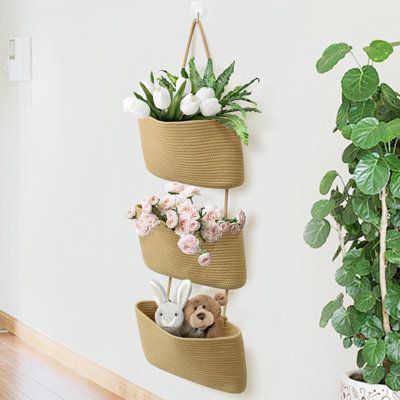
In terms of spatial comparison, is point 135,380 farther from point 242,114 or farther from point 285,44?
point 285,44

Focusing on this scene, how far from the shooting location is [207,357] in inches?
116

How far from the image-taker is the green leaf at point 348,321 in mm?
1971

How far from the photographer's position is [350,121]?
1928mm

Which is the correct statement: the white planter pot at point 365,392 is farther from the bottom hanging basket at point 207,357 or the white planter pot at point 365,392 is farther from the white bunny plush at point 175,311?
the white bunny plush at point 175,311

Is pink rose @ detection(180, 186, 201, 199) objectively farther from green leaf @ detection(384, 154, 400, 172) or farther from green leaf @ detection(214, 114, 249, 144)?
green leaf @ detection(384, 154, 400, 172)

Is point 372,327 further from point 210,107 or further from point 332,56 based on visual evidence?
point 210,107

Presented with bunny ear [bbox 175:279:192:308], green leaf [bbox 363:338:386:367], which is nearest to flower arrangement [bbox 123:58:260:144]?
bunny ear [bbox 175:279:192:308]

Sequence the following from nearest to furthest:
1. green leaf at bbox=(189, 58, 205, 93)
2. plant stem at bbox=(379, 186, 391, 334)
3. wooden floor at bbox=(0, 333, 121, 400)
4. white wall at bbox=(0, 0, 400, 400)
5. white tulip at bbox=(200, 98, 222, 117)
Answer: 1. plant stem at bbox=(379, 186, 391, 334)
2. white wall at bbox=(0, 0, 400, 400)
3. white tulip at bbox=(200, 98, 222, 117)
4. green leaf at bbox=(189, 58, 205, 93)
5. wooden floor at bbox=(0, 333, 121, 400)

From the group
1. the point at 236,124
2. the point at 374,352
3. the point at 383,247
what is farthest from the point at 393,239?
the point at 236,124

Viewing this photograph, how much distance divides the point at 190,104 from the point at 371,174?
1.11 m

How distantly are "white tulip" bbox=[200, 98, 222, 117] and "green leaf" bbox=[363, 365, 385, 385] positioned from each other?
1.16m

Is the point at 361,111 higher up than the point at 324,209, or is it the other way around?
the point at 361,111

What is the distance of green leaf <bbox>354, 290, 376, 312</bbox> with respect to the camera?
1.94 m

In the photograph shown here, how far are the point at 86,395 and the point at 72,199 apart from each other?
3.06ft
